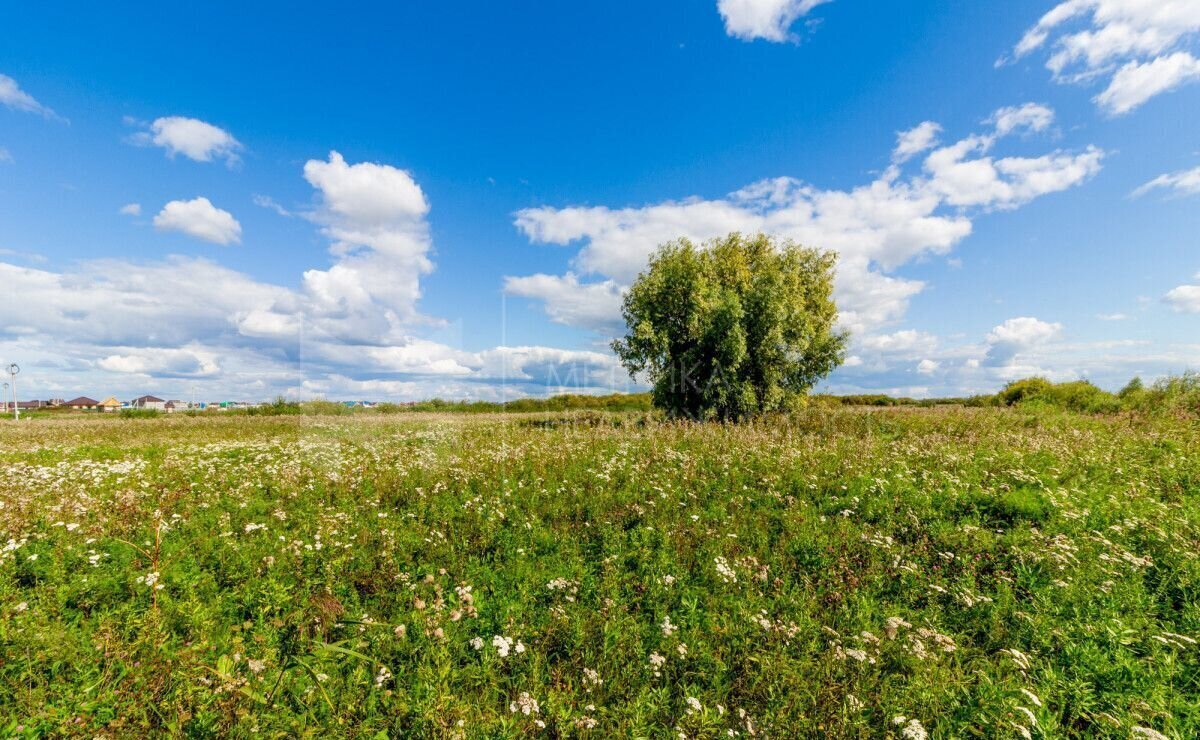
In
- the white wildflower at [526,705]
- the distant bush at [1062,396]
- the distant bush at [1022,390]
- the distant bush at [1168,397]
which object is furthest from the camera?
the distant bush at [1022,390]

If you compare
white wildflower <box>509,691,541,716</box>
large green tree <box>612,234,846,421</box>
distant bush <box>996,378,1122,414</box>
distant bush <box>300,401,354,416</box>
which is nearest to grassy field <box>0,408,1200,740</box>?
white wildflower <box>509,691,541,716</box>

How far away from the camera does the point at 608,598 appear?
19.0ft

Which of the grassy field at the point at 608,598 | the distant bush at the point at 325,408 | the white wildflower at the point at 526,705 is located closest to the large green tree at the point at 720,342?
the grassy field at the point at 608,598

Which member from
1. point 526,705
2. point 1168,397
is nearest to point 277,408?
point 526,705

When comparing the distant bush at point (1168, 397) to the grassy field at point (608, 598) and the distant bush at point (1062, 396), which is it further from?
the grassy field at point (608, 598)

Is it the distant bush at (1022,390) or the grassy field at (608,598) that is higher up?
the distant bush at (1022,390)

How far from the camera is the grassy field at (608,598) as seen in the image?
4.00 meters

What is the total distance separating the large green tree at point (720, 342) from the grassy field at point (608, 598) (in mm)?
12682

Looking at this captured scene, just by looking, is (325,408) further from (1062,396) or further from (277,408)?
(1062,396)

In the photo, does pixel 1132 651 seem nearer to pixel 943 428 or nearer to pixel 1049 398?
pixel 943 428

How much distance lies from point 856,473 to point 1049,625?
4632 mm

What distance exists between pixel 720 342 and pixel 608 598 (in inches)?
758

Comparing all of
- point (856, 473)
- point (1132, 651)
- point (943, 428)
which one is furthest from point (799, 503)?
point (943, 428)

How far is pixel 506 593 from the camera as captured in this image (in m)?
6.00
